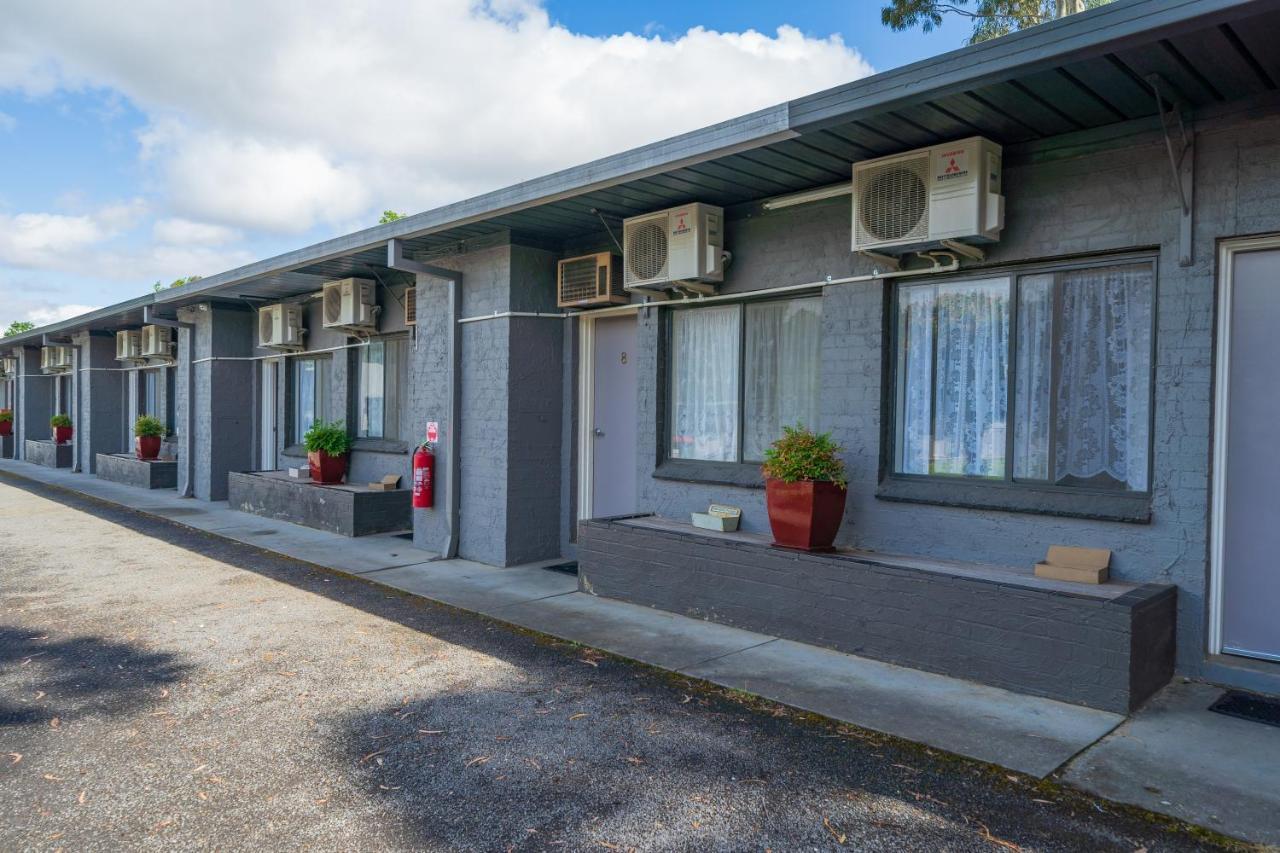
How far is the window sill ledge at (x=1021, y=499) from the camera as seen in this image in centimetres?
454

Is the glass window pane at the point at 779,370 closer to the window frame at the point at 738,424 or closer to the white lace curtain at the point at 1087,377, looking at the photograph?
the window frame at the point at 738,424

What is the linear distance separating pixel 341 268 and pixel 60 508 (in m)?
6.13

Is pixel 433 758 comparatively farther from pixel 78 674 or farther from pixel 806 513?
pixel 806 513

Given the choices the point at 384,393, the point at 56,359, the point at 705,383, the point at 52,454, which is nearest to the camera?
the point at 705,383

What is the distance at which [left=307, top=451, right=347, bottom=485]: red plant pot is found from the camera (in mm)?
9875

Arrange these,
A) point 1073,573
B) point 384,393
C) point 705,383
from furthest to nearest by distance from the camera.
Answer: point 384,393, point 705,383, point 1073,573

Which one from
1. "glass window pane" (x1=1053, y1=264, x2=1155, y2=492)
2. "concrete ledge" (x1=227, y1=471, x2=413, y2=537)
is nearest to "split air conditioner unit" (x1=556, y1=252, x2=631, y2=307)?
"concrete ledge" (x1=227, y1=471, x2=413, y2=537)

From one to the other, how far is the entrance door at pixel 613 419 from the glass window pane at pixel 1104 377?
371 cm

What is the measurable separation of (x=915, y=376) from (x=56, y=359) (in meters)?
20.9

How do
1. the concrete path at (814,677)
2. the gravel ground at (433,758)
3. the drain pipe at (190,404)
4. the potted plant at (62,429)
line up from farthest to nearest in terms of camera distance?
the potted plant at (62,429)
the drain pipe at (190,404)
the concrete path at (814,677)
the gravel ground at (433,758)

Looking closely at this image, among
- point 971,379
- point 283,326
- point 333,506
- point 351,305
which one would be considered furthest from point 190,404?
point 971,379

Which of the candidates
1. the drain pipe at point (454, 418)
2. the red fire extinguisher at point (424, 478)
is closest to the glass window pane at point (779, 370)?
the drain pipe at point (454, 418)

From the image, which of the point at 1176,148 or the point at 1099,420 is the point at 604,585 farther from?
the point at 1176,148

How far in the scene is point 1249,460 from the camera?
4.33 metres
